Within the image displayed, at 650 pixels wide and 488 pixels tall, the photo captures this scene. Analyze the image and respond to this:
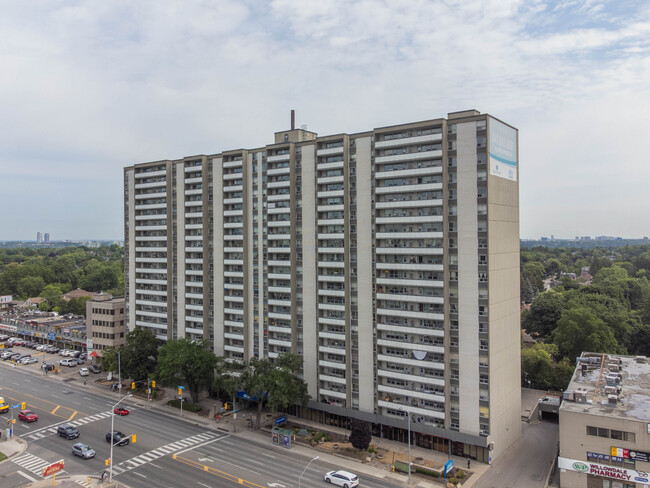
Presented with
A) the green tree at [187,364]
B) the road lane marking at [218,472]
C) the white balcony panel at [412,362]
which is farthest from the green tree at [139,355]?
the white balcony panel at [412,362]

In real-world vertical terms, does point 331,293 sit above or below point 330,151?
below

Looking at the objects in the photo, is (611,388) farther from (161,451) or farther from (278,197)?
(161,451)

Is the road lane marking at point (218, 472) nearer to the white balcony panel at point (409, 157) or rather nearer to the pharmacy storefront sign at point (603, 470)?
the pharmacy storefront sign at point (603, 470)

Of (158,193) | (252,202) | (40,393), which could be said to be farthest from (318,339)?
(40,393)

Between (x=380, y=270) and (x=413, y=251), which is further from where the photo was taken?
(x=380, y=270)

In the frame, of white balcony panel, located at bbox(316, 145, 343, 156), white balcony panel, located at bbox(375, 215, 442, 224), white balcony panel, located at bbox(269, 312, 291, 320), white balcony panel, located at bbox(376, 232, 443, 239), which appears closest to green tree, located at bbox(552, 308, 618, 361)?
white balcony panel, located at bbox(376, 232, 443, 239)

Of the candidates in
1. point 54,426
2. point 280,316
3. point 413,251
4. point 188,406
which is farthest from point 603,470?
point 54,426

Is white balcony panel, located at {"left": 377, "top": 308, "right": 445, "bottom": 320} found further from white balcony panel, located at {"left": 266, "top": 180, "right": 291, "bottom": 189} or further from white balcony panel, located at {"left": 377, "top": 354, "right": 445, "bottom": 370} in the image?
white balcony panel, located at {"left": 266, "top": 180, "right": 291, "bottom": 189}
